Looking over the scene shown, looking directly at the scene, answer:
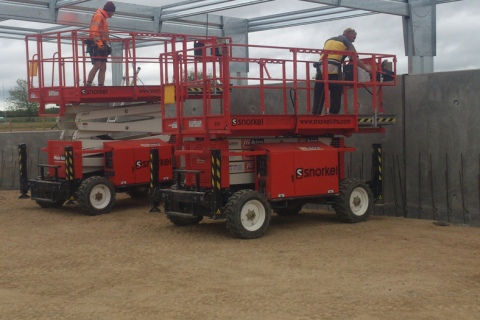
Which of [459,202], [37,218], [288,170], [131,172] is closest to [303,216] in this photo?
[288,170]

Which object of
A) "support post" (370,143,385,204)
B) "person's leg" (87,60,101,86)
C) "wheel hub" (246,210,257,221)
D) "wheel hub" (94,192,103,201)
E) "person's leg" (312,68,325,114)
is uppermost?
"person's leg" (87,60,101,86)

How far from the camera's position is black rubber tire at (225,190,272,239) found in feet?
34.2

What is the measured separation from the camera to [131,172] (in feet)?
46.8

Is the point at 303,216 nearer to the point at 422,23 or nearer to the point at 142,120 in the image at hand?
the point at 142,120

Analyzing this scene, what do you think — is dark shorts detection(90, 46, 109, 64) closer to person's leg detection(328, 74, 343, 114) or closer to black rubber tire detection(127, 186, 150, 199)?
black rubber tire detection(127, 186, 150, 199)

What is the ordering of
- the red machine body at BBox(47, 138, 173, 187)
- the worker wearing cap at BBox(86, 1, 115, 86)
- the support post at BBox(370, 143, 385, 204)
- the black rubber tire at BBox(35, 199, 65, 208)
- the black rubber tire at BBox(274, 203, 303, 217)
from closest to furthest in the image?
the support post at BBox(370, 143, 385, 204) < the black rubber tire at BBox(274, 203, 303, 217) < the red machine body at BBox(47, 138, 173, 187) < the worker wearing cap at BBox(86, 1, 115, 86) < the black rubber tire at BBox(35, 199, 65, 208)

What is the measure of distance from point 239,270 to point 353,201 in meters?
4.08

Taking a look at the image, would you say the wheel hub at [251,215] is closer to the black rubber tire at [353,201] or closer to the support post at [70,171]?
the black rubber tire at [353,201]

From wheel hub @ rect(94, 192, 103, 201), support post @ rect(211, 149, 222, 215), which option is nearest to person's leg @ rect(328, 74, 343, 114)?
support post @ rect(211, 149, 222, 215)

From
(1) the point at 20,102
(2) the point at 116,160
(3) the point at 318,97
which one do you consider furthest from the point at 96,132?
(1) the point at 20,102

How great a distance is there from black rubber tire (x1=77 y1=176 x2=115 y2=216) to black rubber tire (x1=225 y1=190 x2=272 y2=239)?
3957 mm

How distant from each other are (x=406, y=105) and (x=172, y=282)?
652 centimetres

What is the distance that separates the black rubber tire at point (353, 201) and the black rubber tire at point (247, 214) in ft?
5.35

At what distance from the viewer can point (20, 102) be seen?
37875mm
